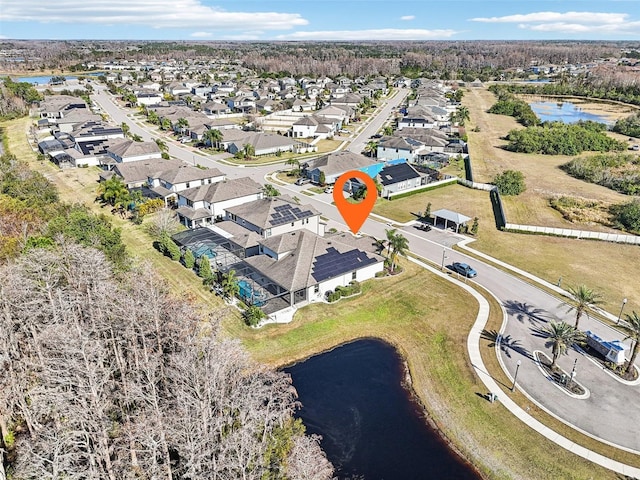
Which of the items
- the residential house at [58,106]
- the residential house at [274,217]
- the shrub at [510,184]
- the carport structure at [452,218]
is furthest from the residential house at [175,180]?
the residential house at [58,106]

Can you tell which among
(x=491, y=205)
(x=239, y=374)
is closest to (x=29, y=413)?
(x=239, y=374)

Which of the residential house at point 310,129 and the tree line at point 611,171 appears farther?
the residential house at point 310,129

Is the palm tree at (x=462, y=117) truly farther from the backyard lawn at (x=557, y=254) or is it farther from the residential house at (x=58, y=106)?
the residential house at (x=58, y=106)

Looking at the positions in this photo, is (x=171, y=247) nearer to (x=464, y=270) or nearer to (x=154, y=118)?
(x=464, y=270)

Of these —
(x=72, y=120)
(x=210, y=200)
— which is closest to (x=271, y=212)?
(x=210, y=200)

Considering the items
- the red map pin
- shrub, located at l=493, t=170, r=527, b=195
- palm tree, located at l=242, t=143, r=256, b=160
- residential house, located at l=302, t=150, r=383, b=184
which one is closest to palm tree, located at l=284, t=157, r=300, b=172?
residential house, located at l=302, t=150, r=383, b=184

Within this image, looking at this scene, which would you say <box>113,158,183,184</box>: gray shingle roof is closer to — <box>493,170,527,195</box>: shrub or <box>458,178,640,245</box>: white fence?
<box>458,178,640,245</box>: white fence
